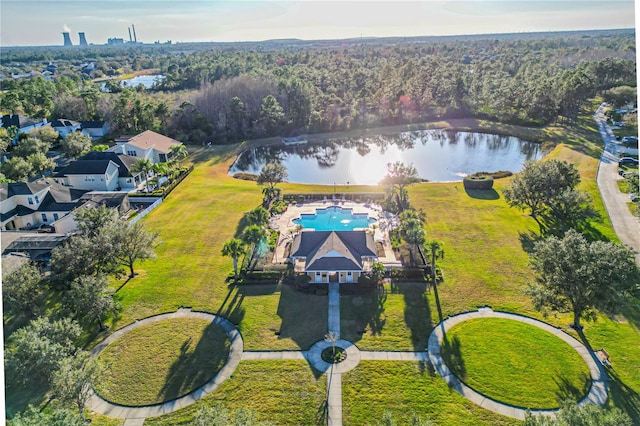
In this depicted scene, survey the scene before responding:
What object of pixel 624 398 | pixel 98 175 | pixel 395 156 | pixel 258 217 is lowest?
pixel 624 398

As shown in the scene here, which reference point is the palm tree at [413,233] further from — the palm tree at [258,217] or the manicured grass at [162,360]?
the manicured grass at [162,360]

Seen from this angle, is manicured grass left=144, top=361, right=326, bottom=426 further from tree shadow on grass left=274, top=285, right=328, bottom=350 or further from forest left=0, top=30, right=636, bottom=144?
forest left=0, top=30, right=636, bottom=144

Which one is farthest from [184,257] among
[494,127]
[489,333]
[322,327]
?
Answer: [494,127]

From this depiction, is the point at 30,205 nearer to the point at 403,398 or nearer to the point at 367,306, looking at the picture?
the point at 367,306

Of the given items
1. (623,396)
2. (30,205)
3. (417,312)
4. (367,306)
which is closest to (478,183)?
(417,312)

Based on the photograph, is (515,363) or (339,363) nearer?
(515,363)

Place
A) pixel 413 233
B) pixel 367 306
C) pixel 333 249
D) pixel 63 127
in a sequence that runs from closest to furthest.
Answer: pixel 367 306
pixel 333 249
pixel 413 233
pixel 63 127
